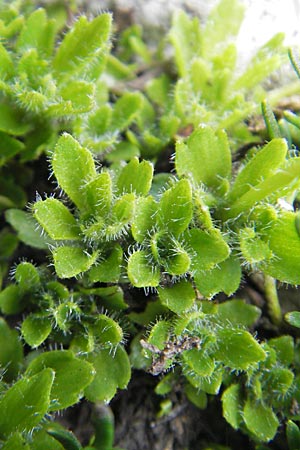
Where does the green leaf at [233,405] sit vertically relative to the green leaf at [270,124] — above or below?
below

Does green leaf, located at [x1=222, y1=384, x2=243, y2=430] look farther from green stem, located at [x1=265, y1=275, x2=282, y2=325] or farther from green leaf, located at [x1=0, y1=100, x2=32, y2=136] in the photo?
green leaf, located at [x1=0, y1=100, x2=32, y2=136]

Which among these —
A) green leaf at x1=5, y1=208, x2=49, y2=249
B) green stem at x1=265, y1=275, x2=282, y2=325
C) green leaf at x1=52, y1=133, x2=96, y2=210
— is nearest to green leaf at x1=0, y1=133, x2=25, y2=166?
green leaf at x1=5, y1=208, x2=49, y2=249

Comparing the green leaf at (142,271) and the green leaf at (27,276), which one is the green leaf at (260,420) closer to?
the green leaf at (142,271)

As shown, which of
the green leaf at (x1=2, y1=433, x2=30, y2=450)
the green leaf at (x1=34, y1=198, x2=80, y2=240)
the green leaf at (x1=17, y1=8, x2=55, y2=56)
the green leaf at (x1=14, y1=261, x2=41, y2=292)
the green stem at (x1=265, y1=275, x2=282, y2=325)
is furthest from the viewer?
the green leaf at (x1=17, y1=8, x2=55, y2=56)

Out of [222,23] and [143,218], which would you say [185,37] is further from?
[143,218]

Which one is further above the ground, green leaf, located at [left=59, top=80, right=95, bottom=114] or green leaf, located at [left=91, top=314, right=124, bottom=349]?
green leaf, located at [left=59, top=80, right=95, bottom=114]

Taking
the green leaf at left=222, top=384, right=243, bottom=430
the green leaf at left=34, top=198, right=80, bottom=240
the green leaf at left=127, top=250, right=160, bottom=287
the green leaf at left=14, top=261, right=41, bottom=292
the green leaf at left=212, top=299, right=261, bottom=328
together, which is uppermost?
the green leaf at left=34, top=198, right=80, bottom=240

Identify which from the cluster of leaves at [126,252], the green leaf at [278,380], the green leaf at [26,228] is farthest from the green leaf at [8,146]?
the green leaf at [278,380]
